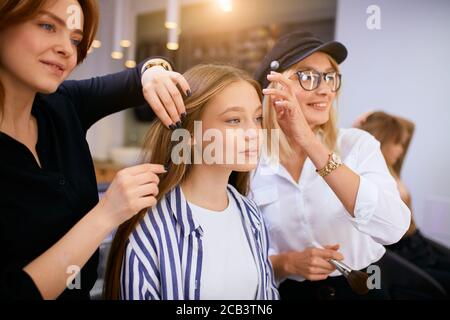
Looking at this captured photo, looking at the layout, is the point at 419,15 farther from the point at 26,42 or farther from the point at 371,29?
the point at 26,42

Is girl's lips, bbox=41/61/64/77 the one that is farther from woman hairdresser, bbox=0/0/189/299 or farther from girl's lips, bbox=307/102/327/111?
girl's lips, bbox=307/102/327/111

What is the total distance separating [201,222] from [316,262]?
0.79ft

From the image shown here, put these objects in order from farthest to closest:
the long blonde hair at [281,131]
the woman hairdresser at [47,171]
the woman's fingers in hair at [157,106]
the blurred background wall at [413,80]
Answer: the blurred background wall at [413,80], the long blonde hair at [281,131], the woman's fingers in hair at [157,106], the woman hairdresser at [47,171]

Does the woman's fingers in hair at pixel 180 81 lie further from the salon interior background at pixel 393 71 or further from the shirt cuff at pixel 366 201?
the shirt cuff at pixel 366 201

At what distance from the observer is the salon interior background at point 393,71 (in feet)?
2.55

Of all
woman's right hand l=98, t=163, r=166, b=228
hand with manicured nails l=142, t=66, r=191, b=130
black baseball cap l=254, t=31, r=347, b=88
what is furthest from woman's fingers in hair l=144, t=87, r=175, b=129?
black baseball cap l=254, t=31, r=347, b=88

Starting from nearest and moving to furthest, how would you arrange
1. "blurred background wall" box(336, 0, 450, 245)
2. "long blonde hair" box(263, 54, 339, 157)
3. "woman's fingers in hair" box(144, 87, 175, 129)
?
"woman's fingers in hair" box(144, 87, 175, 129)
"long blonde hair" box(263, 54, 339, 157)
"blurred background wall" box(336, 0, 450, 245)

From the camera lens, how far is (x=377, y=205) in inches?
26.7

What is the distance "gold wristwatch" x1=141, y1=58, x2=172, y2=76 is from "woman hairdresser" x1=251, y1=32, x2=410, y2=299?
18 centimetres

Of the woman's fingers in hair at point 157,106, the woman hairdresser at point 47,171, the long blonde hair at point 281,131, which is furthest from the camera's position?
the long blonde hair at point 281,131

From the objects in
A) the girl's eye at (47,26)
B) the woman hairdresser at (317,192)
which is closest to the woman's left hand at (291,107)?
the woman hairdresser at (317,192)

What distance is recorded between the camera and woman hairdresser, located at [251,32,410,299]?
69 centimetres

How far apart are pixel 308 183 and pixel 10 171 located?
521mm

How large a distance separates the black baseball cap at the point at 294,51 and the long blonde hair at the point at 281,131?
0.05 ft
